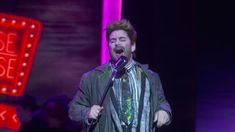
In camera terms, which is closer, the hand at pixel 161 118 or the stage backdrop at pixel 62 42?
the hand at pixel 161 118

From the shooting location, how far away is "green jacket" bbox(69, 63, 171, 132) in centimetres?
392

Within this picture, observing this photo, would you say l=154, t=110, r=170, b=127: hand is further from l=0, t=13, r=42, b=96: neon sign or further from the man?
l=0, t=13, r=42, b=96: neon sign

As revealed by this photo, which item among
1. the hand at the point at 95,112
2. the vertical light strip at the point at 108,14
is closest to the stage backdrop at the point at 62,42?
the vertical light strip at the point at 108,14

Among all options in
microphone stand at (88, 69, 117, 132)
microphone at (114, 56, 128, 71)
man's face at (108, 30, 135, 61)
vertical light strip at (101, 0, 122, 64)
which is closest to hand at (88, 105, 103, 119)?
microphone stand at (88, 69, 117, 132)

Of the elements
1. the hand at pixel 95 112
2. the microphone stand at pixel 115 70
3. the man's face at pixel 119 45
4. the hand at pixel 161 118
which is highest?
the man's face at pixel 119 45

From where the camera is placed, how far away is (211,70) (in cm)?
587

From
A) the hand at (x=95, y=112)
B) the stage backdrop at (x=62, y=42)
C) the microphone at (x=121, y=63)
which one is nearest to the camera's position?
the hand at (x=95, y=112)

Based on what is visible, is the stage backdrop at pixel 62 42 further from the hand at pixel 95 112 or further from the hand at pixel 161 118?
the hand at pixel 95 112

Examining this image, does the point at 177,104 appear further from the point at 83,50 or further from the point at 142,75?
the point at 142,75

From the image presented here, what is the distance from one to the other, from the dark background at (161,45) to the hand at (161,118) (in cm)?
162

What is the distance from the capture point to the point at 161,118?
12.9ft

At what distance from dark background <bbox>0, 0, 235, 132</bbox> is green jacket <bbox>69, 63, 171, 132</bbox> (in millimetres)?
1437

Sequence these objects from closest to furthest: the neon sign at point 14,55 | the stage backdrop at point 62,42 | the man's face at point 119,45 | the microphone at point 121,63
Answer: the microphone at point 121,63
the man's face at point 119,45
the neon sign at point 14,55
the stage backdrop at point 62,42

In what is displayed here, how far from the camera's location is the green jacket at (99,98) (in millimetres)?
3924
